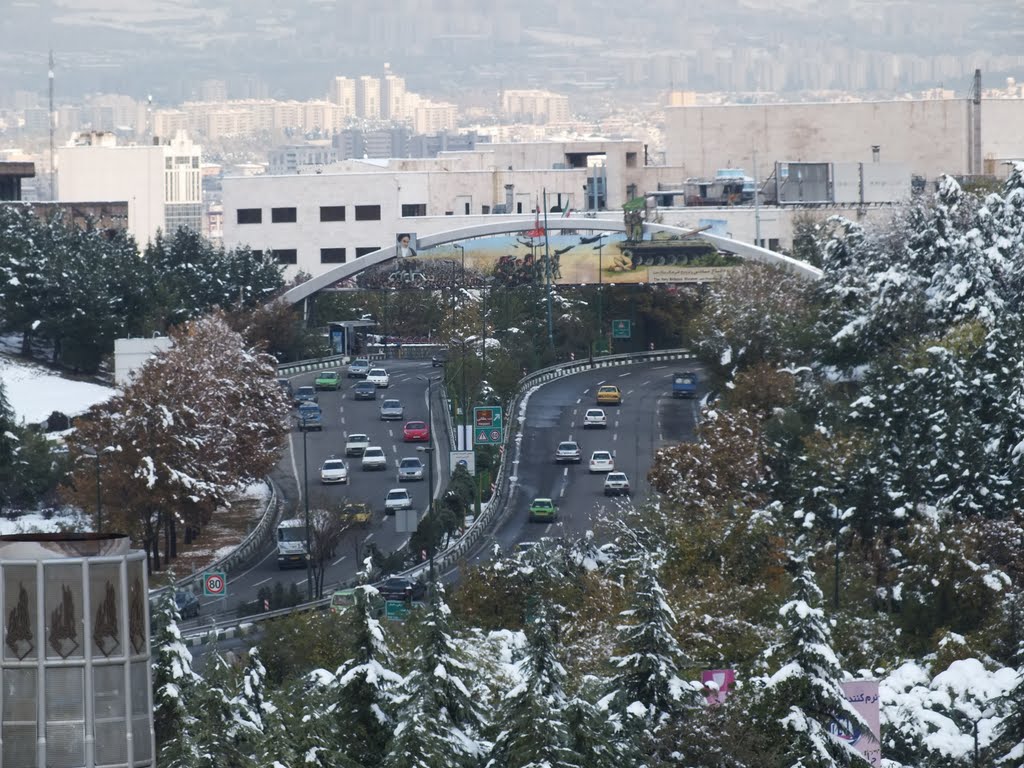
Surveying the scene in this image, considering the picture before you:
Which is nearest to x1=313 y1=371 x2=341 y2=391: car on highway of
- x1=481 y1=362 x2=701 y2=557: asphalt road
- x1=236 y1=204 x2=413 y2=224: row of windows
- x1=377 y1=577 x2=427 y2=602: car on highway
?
x1=481 y1=362 x2=701 y2=557: asphalt road

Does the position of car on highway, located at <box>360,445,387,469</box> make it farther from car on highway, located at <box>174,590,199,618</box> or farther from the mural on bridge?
the mural on bridge

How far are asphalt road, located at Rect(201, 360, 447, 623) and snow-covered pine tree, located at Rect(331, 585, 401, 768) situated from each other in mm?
26574

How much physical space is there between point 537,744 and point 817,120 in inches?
5520

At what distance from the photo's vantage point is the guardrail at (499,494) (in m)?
52.6

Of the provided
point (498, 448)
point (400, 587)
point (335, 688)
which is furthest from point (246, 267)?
point (335, 688)

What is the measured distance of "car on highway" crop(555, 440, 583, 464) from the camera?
79.6m

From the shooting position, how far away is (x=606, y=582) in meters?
46.9

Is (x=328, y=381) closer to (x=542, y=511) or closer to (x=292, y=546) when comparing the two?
(x=542, y=511)

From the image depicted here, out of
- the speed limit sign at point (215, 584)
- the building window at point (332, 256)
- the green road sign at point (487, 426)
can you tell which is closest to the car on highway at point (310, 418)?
the green road sign at point (487, 426)

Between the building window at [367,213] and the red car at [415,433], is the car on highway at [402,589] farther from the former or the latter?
the building window at [367,213]

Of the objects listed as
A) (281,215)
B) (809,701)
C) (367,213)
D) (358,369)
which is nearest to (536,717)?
(809,701)

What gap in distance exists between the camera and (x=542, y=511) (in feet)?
229

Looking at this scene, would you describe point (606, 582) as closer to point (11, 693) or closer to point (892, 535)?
point (892, 535)

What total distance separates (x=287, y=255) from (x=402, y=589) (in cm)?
9192
